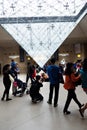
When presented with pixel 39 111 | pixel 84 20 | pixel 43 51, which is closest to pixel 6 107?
pixel 39 111

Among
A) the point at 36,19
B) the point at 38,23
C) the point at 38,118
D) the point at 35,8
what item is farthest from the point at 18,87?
the point at 35,8

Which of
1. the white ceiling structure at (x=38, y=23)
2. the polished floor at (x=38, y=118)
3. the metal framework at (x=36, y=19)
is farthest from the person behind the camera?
the white ceiling structure at (x=38, y=23)

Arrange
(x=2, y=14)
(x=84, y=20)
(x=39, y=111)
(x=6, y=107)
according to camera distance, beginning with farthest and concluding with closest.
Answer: (x=2, y=14), (x=84, y=20), (x=6, y=107), (x=39, y=111)

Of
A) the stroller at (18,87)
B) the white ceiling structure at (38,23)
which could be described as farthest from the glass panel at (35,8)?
the stroller at (18,87)

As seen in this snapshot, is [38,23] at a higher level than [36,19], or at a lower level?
lower

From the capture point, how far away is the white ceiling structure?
1033 inches

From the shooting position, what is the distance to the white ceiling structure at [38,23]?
2625 cm

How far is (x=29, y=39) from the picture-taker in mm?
27000

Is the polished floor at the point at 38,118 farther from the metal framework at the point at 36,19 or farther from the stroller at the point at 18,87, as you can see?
the metal framework at the point at 36,19

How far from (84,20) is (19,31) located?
7.38 metres

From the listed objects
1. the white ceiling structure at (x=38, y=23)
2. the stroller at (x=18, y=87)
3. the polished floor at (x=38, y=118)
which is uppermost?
the polished floor at (x=38, y=118)

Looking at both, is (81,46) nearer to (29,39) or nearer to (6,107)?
(29,39)

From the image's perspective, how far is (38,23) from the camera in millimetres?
26703

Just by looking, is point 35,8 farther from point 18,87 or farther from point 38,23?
point 18,87
